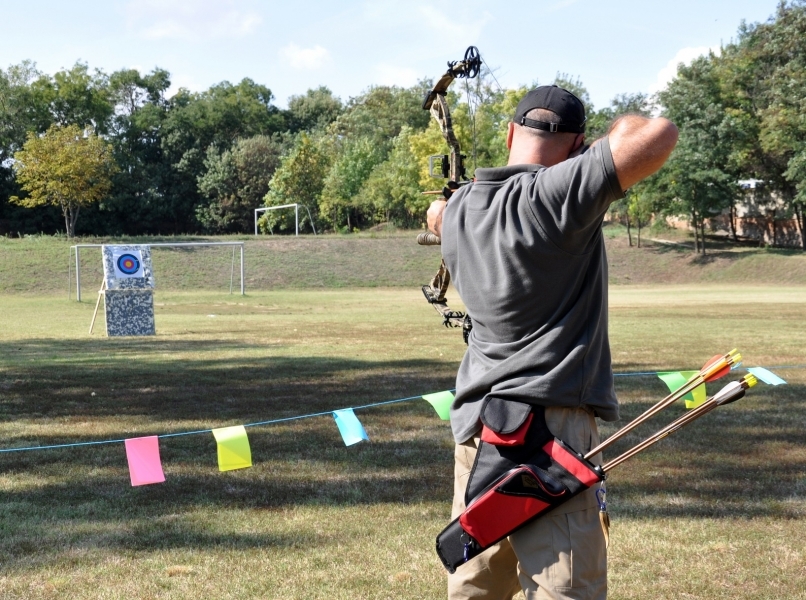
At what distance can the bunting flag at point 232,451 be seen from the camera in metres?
5.45

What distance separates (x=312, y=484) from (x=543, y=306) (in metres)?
4.02

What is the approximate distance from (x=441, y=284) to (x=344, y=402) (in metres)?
4.89

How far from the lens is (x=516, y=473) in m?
2.44

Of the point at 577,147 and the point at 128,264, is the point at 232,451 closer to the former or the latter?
the point at 577,147

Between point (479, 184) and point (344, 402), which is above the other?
point (479, 184)

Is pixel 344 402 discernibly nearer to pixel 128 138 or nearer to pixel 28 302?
pixel 28 302

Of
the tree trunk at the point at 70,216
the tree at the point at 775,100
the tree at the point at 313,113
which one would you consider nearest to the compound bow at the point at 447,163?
the tree at the point at 775,100

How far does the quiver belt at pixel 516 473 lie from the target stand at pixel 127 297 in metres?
16.4

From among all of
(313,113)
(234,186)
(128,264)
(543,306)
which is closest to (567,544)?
(543,306)

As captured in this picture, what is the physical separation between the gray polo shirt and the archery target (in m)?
17.4

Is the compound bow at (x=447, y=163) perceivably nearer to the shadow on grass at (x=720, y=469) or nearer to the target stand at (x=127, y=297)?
the shadow on grass at (x=720, y=469)

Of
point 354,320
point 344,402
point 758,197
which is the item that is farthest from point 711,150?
point 344,402

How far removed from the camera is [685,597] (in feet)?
13.2

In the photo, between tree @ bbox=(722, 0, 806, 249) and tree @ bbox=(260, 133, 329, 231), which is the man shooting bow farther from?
tree @ bbox=(260, 133, 329, 231)
